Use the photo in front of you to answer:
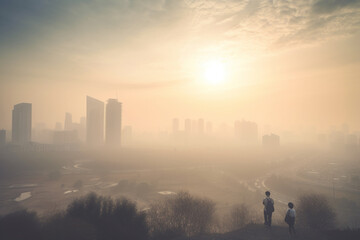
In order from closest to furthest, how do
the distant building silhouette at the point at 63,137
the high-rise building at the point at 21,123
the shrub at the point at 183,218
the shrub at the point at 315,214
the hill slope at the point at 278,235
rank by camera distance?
the hill slope at the point at 278,235, the shrub at the point at 183,218, the shrub at the point at 315,214, the high-rise building at the point at 21,123, the distant building silhouette at the point at 63,137

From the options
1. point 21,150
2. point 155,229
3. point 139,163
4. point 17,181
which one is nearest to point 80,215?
point 155,229

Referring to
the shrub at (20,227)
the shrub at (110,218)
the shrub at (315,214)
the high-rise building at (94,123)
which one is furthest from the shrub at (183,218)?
the high-rise building at (94,123)

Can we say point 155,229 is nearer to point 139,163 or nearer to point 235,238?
point 235,238

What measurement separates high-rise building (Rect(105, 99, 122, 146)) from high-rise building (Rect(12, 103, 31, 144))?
3911 centimetres

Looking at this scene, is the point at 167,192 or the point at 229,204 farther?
the point at 167,192

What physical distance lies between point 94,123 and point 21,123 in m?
36.2

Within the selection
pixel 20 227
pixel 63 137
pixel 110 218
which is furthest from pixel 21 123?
pixel 110 218

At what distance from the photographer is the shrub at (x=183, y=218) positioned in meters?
16.4

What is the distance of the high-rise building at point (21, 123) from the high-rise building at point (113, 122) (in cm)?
3911

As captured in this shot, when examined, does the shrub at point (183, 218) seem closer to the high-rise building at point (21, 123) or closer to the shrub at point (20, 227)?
the shrub at point (20, 227)

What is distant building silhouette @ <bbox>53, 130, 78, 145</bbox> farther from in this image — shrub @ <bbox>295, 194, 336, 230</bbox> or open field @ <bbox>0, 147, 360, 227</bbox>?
shrub @ <bbox>295, 194, 336, 230</bbox>

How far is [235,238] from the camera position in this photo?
10125 millimetres

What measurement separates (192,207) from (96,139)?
123m

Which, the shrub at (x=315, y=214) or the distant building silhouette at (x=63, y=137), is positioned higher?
the distant building silhouette at (x=63, y=137)
